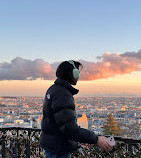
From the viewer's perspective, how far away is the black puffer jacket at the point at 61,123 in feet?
8.15

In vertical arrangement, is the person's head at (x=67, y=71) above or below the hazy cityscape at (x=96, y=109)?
above

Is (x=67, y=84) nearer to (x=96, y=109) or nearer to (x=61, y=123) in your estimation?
(x=61, y=123)

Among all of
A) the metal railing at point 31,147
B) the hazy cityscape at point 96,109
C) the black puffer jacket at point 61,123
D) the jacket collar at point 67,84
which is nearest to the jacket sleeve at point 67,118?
the black puffer jacket at point 61,123

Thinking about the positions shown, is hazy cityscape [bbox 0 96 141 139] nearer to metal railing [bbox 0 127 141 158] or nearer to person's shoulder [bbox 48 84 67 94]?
metal railing [bbox 0 127 141 158]

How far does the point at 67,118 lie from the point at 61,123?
8 centimetres

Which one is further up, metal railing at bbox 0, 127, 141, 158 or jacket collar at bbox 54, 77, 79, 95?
jacket collar at bbox 54, 77, 79, 95

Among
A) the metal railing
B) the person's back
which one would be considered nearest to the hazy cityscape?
the metal railing

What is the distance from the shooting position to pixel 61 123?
8.17 feet

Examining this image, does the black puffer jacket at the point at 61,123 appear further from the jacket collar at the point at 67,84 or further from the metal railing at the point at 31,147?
the metal railing at the point at 31,147

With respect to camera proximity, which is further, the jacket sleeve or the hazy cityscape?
the hazy cityscape

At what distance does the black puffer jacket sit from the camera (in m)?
2.48

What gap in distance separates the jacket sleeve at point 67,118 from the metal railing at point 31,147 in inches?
55.4

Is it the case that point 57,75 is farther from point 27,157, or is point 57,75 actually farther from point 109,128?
point 109,128

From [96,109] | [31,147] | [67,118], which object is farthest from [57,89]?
[96,109]
